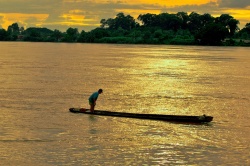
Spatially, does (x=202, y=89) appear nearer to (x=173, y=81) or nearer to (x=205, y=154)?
(x=173, y=81)

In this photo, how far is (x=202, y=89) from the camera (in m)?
38.1

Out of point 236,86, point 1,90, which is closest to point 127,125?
point 1,90

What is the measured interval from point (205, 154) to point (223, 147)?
4.86 feet

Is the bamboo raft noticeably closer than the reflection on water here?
No

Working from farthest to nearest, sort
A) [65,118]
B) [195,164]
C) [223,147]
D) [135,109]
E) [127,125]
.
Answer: [135,109]
[65,118]
[127,125]
[223,147]
[195,164]

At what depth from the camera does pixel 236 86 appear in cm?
4109

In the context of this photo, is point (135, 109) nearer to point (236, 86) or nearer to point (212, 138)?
point (212, 138)

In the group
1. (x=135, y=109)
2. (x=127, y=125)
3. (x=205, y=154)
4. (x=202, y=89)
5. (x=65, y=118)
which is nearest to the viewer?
(x=205, y=154)

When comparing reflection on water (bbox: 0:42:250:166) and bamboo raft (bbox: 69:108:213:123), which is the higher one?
bamboo raft (bbox: 69:108:213:123)

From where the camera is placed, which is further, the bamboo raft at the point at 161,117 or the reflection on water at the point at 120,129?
the bamboo raft at the point at 161,117

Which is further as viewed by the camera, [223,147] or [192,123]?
[192,123]

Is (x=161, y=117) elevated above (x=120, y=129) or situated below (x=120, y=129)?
above

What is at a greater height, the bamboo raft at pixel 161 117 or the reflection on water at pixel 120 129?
the bamboo raft at pixel 161 117

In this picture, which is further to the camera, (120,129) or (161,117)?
(161,117)
